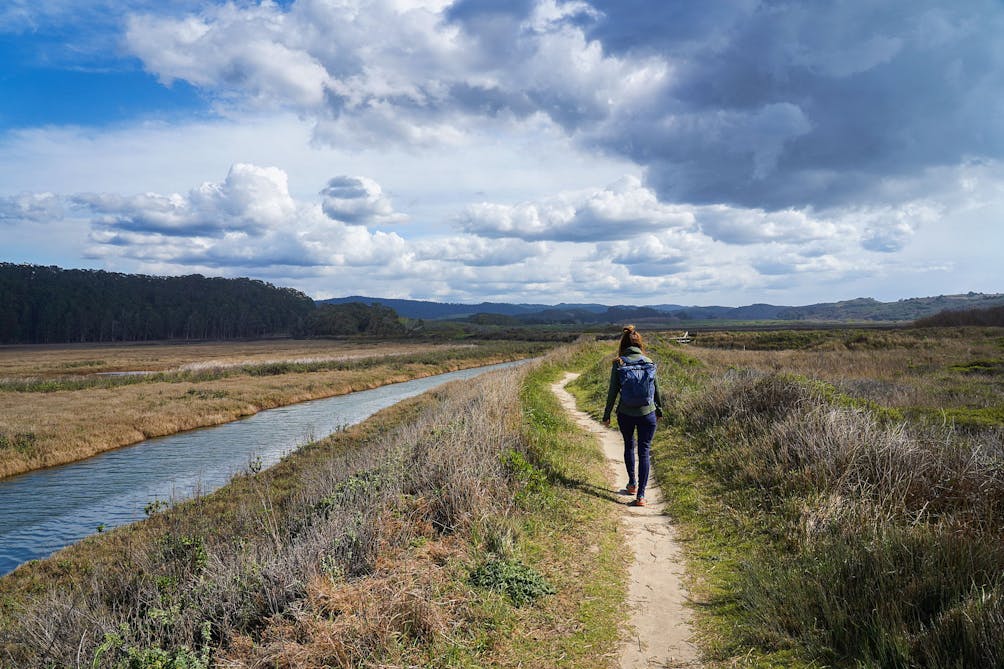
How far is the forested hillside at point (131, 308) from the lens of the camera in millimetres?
122125

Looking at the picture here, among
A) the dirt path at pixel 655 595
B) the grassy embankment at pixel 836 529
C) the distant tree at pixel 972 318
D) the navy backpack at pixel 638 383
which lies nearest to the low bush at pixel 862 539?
the grassy embankment at pixel 836 529

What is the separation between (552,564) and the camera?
21.4 feet

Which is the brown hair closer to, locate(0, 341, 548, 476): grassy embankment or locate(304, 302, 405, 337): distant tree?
locate(0, 341, 548, 476): grassy embankment

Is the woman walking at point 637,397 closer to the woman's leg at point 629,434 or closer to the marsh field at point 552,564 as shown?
the woman's leg at point 629,434

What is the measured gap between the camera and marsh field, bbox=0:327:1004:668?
4.61 metres

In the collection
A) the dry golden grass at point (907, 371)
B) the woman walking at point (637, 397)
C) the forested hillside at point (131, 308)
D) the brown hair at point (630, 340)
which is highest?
the forested hillside at point (131, 308)

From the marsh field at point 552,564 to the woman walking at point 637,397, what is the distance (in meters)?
0.86

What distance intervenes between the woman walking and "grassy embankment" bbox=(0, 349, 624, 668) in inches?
36.5

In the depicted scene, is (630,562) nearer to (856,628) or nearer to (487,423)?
(856,628)

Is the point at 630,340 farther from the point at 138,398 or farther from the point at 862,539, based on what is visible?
the point at 138,398

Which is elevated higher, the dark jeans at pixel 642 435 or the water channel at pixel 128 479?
the dark jeans at pixel 642 435

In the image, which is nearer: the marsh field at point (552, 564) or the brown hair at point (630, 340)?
the marsh field at point (552, 564)

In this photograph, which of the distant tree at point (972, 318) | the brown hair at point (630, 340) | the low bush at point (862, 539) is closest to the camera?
the low bush at point (862, 539)

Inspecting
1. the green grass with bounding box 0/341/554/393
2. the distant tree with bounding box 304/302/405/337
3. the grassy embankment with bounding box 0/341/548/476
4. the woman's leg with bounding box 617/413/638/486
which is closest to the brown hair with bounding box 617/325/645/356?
the woman's leg with bounding box 617/413/638/486
